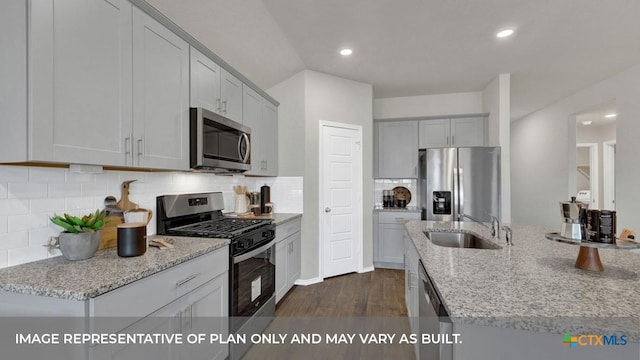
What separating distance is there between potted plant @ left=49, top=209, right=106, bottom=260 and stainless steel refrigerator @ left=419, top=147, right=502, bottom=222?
146 inches

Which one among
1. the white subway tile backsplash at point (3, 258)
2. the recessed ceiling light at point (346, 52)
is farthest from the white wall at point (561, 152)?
the white subway tile backsplash at point (3, 258)

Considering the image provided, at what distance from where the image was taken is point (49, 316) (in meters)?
1.11

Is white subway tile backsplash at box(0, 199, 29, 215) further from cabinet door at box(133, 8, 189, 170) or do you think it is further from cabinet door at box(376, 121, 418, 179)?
cabinet door at box(376, 121, 418, 179)

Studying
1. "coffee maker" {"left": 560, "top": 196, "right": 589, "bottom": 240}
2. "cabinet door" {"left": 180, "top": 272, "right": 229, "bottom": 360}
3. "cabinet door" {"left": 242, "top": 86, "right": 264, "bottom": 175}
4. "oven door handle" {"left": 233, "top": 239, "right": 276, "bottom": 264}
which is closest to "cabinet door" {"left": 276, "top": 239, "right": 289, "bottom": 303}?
"oven door handle" {"left": 233, "top": 239, "right": 276, "bottom": 264}

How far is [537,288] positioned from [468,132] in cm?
390

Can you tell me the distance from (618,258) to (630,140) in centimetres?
317

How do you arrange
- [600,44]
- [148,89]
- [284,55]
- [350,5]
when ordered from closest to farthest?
1. [148,89]
2. [350,5]
3. [600,44]
4. [284,55]

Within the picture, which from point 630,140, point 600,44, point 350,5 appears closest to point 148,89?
point 350,5

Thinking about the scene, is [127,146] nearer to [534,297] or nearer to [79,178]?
[79,178]

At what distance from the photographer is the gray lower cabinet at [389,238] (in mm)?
4309

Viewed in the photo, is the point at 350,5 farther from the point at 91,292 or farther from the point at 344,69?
the point at 91,292

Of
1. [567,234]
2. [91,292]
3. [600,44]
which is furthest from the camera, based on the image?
[600,44]

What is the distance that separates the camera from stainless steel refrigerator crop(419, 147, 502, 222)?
387 cm

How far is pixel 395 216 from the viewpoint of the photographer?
14.3 ft
